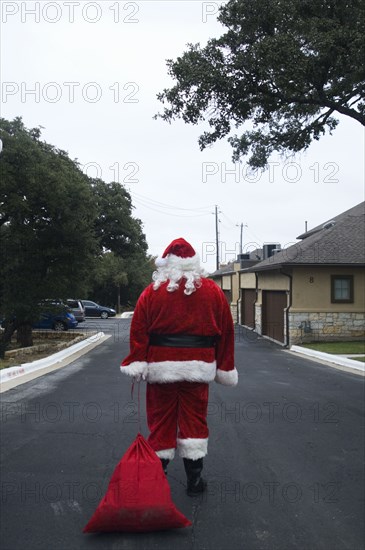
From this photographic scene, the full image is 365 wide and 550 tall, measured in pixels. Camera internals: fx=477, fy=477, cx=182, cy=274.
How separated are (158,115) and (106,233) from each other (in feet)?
91.7

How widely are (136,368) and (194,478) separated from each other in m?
0.97

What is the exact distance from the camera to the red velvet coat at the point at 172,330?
363cm

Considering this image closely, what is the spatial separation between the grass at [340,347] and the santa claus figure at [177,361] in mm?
11868

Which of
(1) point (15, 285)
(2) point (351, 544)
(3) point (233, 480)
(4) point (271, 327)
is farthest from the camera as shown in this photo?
(4) point (271, 327)

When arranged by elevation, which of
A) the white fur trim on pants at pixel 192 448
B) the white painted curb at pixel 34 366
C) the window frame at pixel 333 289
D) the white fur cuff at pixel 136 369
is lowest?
the white painted curb at pixel 34 366

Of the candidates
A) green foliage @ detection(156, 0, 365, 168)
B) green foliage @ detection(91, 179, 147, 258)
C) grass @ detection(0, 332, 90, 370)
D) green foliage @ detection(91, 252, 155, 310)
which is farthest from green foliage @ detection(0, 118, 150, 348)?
green foliage @ detection(91, 252, 155, 310)

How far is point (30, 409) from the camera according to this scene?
6605 mm

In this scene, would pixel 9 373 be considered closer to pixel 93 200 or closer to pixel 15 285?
pixel 15 285

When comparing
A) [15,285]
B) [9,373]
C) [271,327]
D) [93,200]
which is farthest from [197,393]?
[271,327]

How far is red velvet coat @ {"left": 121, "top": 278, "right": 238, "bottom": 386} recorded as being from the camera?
11.9 ft

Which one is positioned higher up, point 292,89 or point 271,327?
point 292,89

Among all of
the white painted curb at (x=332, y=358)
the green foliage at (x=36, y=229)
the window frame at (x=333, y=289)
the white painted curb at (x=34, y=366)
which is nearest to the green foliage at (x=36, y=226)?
the green foliage at (x=36, y=229)

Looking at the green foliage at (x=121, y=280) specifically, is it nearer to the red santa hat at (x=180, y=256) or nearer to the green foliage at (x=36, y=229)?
the green foliage at (x=36, y=229)

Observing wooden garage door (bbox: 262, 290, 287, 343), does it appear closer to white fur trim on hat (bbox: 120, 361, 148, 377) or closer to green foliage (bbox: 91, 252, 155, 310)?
white fur trim on hat (bbox: 120, 361, 148, 377)
